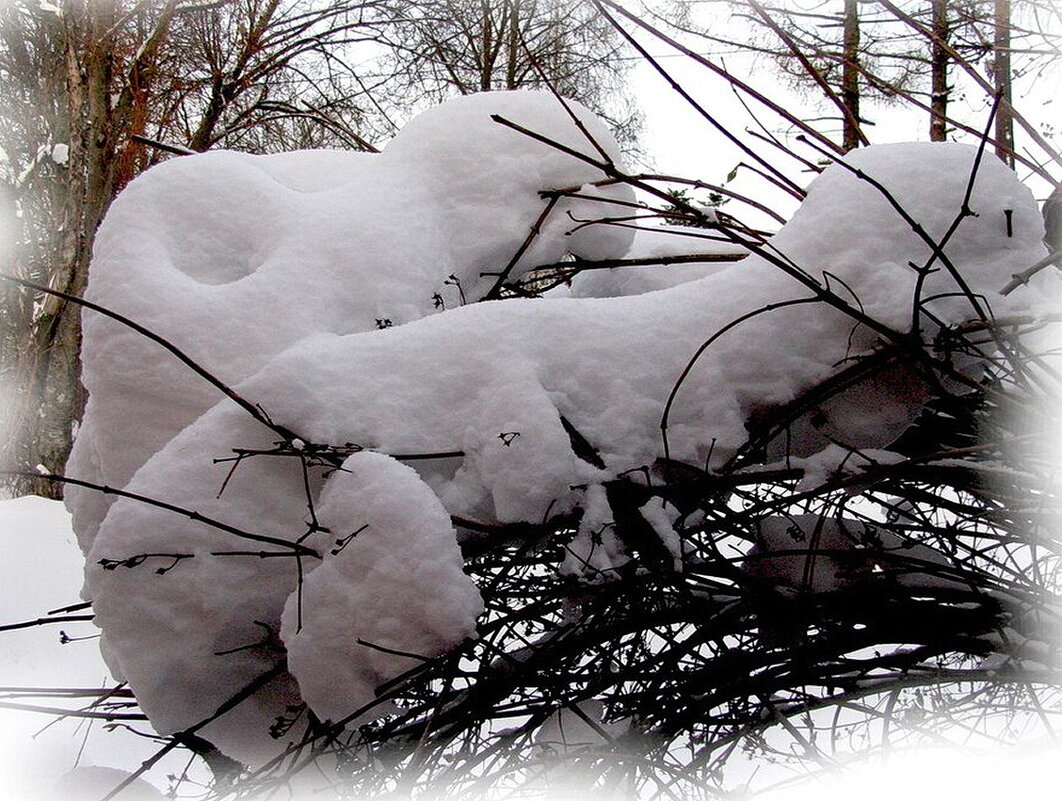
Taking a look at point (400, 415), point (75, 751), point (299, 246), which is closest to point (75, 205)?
point (75, 751)

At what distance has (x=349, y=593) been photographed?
1030mm

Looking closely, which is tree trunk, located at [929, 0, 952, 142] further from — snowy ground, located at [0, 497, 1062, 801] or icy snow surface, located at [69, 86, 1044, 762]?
snowy ground, located at [0, 497, 1062, 801]

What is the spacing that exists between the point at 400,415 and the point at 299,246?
0.43 m

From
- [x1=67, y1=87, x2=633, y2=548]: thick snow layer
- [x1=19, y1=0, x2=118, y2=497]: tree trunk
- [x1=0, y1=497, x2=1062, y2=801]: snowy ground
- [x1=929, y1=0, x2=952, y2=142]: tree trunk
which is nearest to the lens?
[x1=67, y1=87, x2=633, y2=548]: thick snow layer

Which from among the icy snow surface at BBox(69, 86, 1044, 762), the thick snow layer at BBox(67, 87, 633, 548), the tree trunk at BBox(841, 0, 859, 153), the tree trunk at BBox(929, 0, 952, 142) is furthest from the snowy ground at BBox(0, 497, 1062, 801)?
the tree trunk at BBox(929, 0, 952, 142)

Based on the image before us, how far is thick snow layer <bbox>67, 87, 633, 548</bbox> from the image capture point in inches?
49.3

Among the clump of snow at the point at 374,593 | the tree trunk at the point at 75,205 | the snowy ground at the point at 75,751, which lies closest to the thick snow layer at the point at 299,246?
the clump of snow at the point at 374,593

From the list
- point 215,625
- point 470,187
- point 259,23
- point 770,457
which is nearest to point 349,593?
point 215,625

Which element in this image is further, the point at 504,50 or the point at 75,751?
the point at 504,50

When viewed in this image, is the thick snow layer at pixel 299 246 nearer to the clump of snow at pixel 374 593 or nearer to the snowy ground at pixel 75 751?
the clump of snow at pixel 374 593

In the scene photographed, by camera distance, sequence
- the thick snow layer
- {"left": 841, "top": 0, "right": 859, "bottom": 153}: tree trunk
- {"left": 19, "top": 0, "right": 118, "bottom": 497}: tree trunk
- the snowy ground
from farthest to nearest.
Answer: {"left": 19, "top": 0, "right": 118, "bottom": 497}: tree trunk, the snowy ground, {"left": 841, "top": 0, "right": 859, "bottom": 153}: tree trunk, the thick snow layer

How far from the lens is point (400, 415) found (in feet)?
3.68

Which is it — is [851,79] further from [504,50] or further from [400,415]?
[504,50]

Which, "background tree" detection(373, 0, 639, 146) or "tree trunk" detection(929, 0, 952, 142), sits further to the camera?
"background tree" detection(373, 0, 639, 146)
